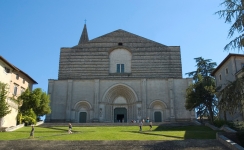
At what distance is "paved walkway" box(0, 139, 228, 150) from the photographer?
1402 cm

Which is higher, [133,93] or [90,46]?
[90,46]

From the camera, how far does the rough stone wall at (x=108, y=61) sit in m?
36.7

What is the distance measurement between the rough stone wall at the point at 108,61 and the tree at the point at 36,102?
5759 mm

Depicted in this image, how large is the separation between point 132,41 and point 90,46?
592cm

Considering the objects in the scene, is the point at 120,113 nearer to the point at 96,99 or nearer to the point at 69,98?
the point at 96,99

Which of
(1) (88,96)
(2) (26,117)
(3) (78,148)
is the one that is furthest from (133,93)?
(3) (78,148)

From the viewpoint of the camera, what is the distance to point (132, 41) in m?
38.7

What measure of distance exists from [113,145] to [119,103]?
21313 millimetres

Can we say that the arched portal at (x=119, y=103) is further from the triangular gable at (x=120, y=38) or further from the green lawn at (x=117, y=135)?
the green lawn at (x=117, y=135)

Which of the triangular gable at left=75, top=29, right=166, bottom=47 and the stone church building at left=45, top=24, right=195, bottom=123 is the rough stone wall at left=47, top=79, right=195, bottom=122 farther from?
the triangular gable at left=75, top=29, right=166, bottom=47

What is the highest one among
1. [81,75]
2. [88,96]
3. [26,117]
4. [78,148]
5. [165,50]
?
[165,50]

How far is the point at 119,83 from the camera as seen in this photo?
35.4 meters

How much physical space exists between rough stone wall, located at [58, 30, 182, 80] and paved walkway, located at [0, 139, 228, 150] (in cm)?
2140

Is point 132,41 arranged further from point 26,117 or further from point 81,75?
point 26,117
